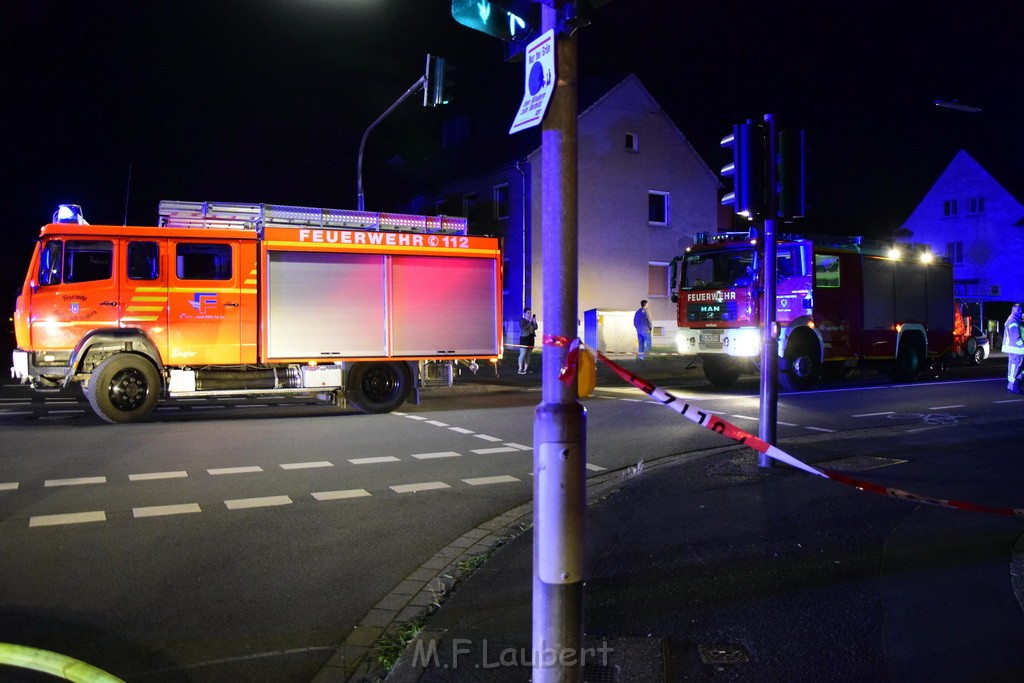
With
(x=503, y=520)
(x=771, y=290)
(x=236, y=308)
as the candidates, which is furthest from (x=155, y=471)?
(x=771, y=290)

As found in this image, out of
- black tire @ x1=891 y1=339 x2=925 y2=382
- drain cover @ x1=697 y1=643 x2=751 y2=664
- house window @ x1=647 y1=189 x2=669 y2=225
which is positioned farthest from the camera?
house window @ x1=647 y1=189 x2=669 y2=225

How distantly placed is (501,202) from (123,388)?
74.4 feet

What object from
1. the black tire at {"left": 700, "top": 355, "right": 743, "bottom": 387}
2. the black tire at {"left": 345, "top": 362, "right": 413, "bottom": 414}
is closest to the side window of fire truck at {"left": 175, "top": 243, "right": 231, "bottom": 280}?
the black tire at {"left": 345, "top": 362, "right": 413, "bottom": 414}

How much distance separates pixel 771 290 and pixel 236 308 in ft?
27.7

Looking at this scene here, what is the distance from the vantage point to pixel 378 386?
14.3 metres

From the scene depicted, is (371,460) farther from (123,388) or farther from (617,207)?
(617,207)

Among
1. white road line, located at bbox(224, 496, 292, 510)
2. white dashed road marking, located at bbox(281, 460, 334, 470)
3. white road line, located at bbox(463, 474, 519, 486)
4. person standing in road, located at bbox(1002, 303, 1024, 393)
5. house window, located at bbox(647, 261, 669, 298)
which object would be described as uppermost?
house window, located at bbox(647, 261, 669, 298)

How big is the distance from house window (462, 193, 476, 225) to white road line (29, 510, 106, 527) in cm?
2904

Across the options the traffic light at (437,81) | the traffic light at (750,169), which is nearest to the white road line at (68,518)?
the traffic light at (750,169)

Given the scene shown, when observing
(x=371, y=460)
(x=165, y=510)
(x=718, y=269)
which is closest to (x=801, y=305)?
(x=718, y=269)

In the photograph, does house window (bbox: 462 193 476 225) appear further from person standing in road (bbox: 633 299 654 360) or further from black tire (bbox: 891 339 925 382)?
black tire (bbox: 891 339 925 382)

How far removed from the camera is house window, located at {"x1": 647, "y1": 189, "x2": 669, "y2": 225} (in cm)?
3403

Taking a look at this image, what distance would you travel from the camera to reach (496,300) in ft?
50.0

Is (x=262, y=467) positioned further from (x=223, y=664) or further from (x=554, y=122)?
(x=554, y=122)
